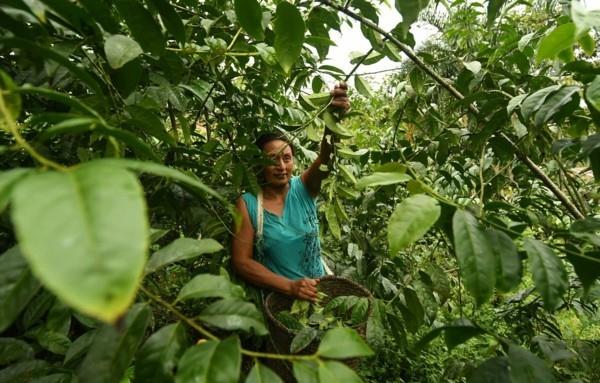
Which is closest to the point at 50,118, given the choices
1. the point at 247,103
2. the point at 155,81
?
the point at 155,81

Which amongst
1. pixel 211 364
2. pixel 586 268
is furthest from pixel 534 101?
pixel 211 364

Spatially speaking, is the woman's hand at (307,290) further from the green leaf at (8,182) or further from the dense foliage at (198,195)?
the green leaf at (8,182)

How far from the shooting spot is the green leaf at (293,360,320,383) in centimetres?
42

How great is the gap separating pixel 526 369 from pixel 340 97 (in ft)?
2.60

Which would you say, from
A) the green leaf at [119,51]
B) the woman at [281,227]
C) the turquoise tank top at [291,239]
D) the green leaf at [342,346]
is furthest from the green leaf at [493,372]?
the turquoise tank top at [291,239]

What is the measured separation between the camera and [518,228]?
64 centimetres

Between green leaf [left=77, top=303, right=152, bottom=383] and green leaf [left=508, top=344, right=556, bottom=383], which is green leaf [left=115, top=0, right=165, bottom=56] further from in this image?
green leaf [left=508, top=344, right=556, bottom=383]

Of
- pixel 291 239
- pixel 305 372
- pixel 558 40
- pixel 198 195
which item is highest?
pixel 558 40

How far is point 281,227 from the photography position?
1715mm

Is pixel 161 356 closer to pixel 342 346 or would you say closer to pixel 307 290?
pixel 342 346

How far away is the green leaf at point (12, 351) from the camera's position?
0.64 meters

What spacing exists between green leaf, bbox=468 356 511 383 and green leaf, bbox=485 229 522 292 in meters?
0.12

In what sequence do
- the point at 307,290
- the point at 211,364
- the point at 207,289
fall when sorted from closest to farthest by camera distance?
the point at 211,364, the point at 207,289, the point at 307,290

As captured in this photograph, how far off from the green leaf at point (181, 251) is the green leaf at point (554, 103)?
1.84 feet
